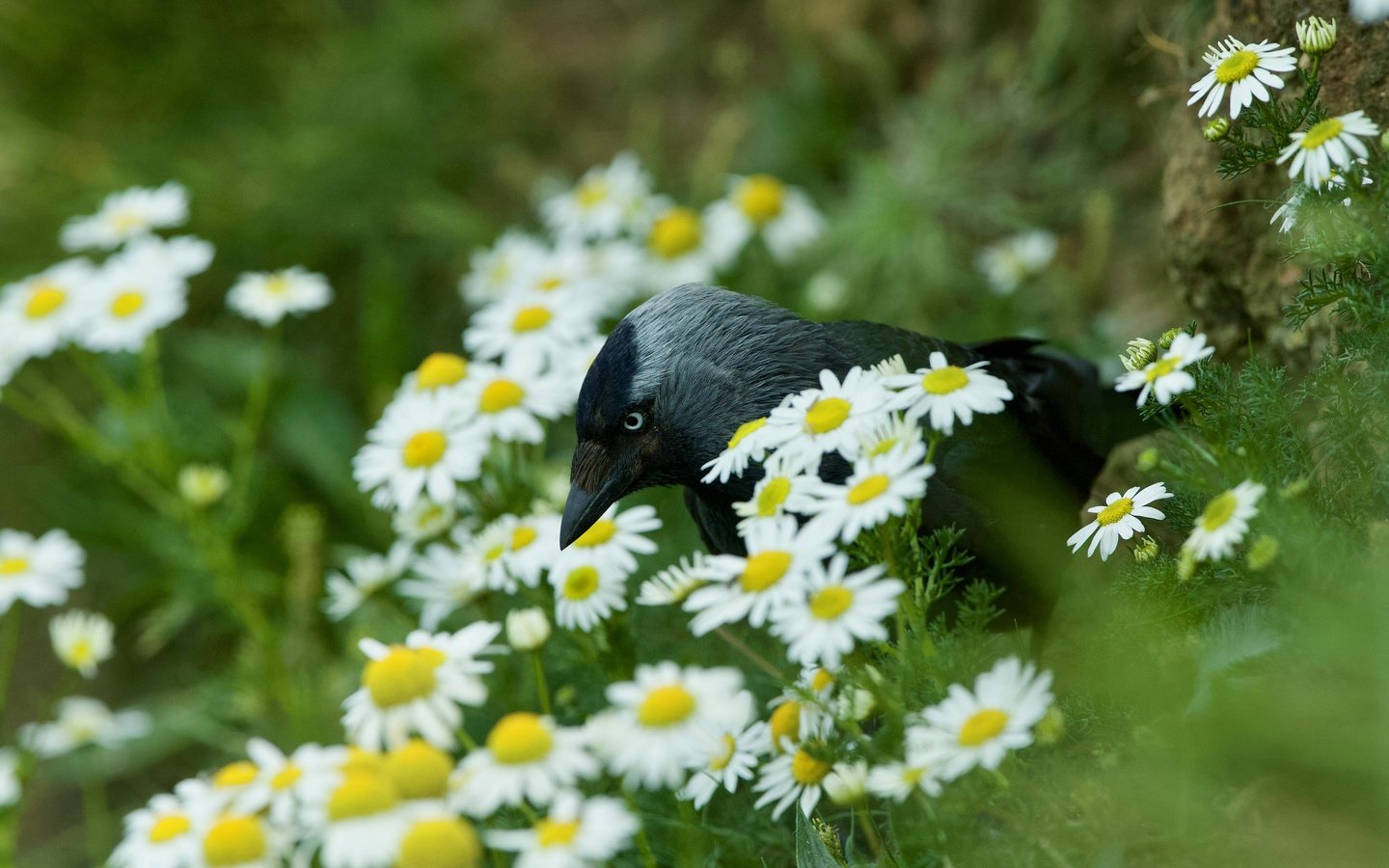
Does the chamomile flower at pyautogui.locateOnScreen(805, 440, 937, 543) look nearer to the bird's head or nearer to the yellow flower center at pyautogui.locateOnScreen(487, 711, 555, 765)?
the yellow flower center at pyautogui.locateOnScreen(487, 711, 555, 765)

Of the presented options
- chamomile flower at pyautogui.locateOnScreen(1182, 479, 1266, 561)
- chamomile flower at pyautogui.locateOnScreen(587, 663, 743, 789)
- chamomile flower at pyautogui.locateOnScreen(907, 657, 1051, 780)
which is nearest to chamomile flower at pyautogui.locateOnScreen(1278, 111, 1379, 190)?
chamomile flower at pyautogui.locateOnScreen(1182, 479, 1266, 561)

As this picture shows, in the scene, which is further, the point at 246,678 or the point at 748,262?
the point at 748,262

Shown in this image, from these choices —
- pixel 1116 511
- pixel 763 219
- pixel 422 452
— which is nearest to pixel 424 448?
pixel 422 452

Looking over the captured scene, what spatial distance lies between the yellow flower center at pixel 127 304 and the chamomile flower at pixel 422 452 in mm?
804

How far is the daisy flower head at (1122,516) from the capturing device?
1645 millimetres

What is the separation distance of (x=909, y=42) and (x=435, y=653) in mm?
3742

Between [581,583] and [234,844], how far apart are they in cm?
73

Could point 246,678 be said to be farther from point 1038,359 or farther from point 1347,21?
point 1347,21

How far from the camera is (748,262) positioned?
4.01m

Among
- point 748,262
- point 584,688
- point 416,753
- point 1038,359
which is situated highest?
point 748,262

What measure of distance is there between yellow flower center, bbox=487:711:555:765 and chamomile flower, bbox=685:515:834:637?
0.21 metres

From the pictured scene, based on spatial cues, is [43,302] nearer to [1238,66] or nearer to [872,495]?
[872,495]

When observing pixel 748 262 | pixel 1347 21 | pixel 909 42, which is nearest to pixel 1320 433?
pixel 1347 21

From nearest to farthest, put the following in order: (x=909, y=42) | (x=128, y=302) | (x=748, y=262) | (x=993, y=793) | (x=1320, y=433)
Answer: (x=993, y=793), (x=1320, y=433), (x=128, y=302), (x=748, y=262), (x=909, y=42)
